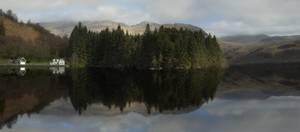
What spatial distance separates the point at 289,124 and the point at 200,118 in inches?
279

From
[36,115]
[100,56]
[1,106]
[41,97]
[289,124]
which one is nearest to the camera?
[289,124]

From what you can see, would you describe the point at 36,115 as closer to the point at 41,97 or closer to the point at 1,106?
the point at 1,106

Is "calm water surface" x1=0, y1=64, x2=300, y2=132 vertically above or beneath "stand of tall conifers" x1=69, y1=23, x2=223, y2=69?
beneath

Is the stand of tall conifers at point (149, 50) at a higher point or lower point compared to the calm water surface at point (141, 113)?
higher

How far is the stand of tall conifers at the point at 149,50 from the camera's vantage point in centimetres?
16212

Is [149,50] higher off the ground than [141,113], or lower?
higher

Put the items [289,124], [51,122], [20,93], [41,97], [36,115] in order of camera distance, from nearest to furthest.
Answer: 1. [289,124]
2. [51,122]
3. [36,115]
4. [41,97]
5. [20,93]

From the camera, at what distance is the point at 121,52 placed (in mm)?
181250

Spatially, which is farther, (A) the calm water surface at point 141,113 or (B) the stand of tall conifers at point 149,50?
(B) the stand of tall conifers at point 149,50

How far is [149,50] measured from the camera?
166m

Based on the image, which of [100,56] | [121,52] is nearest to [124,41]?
[121,52]

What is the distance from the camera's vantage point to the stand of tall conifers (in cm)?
16212

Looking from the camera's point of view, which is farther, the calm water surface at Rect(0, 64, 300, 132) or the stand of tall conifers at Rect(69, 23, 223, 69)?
the stand of tall conifers at Rect(69, 23, 223, 69)

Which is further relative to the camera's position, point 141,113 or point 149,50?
point 149,50
